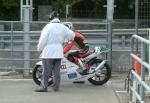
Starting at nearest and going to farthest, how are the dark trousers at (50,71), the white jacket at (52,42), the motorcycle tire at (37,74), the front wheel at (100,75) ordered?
1. the white jacket at (52,42)
2. the dark trousers at (50,71)
3. the motorcycle tire at (37,74)
4. the front wheel at (100,75)

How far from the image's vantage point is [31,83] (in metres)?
13.6

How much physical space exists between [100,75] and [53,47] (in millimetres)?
1721

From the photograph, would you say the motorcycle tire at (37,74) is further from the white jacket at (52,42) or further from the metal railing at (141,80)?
the metal railing at (141,80)

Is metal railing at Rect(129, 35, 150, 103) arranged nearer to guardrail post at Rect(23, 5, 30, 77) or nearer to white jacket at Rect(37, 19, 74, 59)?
white jacket at Rect(37, 19, 74, 59)

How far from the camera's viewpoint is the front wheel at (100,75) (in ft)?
43.3

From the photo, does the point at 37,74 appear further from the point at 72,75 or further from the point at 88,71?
the point at 88,71

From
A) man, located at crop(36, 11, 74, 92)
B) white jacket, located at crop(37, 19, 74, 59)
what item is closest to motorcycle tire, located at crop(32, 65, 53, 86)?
man, located at crop(36, 11, 74, 92)

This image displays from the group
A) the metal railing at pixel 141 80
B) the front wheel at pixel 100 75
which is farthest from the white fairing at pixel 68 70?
the metal railing at pixel 141 80

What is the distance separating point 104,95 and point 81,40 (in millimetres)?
1632

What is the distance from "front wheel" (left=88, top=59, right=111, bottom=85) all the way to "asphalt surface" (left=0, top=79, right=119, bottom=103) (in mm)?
128

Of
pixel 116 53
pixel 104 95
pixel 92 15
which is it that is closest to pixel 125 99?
pixel 104 95

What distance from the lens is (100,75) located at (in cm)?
1329

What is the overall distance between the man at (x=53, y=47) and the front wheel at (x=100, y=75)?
4.00 feet

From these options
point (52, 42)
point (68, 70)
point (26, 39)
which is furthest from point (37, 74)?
point (26, 39)
